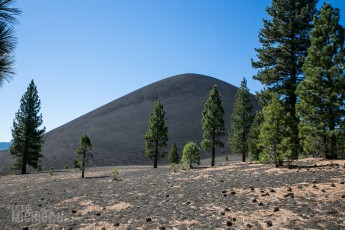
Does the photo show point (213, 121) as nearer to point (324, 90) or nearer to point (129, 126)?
point (324, 90)

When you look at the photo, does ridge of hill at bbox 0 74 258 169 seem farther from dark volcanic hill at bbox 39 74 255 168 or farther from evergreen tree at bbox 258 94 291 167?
evergreen tree at bbox 258 94 291 167

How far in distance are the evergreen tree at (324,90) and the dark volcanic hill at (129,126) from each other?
77.9 meters

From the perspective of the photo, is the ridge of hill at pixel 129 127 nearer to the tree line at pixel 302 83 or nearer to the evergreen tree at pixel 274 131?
the tree line at pixel 302 83

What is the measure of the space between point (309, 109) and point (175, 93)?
544ft

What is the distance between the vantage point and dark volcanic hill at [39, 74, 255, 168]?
328 feet

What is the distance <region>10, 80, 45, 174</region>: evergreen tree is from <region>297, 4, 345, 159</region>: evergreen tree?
157ft

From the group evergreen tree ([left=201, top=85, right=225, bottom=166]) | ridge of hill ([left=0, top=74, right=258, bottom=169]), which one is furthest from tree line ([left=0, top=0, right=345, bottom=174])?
ridge of hill ([left=0, top=74, right=258, bottom=169])

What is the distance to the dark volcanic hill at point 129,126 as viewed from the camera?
3939 inches

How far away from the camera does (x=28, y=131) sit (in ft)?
170

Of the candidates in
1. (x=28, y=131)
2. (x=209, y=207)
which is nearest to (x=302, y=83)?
(x=209, y=207)

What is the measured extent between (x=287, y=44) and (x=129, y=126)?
373 feet

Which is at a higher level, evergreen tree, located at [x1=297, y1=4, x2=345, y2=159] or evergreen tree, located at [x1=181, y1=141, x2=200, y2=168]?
evergreen tree, located at [x1=297, y1=4, x2=345, y2=159]

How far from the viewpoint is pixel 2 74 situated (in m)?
8.06

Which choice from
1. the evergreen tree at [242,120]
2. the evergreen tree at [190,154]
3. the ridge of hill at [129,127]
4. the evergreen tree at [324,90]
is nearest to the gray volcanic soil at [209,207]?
the evergreen tree at [324,90]
